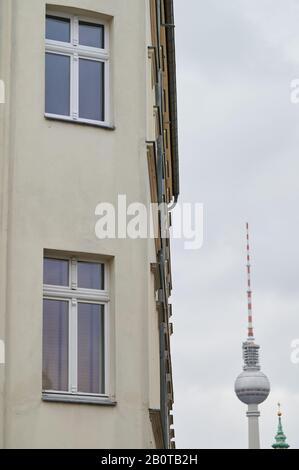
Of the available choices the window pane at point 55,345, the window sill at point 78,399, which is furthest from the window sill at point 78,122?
the window sill at point 78,399

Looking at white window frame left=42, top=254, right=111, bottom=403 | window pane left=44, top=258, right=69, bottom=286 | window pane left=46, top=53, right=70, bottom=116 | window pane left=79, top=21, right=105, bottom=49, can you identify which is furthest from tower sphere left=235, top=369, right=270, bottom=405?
window pane left=44, top=258, right=69, bottom=286

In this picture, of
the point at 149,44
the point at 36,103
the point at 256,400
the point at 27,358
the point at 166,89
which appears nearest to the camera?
the point at 27,358

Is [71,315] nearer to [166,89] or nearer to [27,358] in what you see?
[27,358]

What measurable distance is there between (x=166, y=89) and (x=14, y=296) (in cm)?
1779

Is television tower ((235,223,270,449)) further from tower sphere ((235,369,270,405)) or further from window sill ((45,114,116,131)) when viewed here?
window sill ((45,114,116,131))

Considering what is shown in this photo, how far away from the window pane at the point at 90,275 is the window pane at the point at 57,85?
1987 millimetres

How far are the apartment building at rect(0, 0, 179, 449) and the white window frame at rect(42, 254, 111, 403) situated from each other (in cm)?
2

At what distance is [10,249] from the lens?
16.2 meters

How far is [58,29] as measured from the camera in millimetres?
17562

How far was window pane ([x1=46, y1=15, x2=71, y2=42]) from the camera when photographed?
688 inches

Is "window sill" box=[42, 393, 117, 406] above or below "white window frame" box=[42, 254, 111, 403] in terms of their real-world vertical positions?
below

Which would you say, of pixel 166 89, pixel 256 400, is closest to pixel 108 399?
pixel 166 89

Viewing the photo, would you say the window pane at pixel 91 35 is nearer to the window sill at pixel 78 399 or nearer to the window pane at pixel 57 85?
the window pane at pixel 57 85
